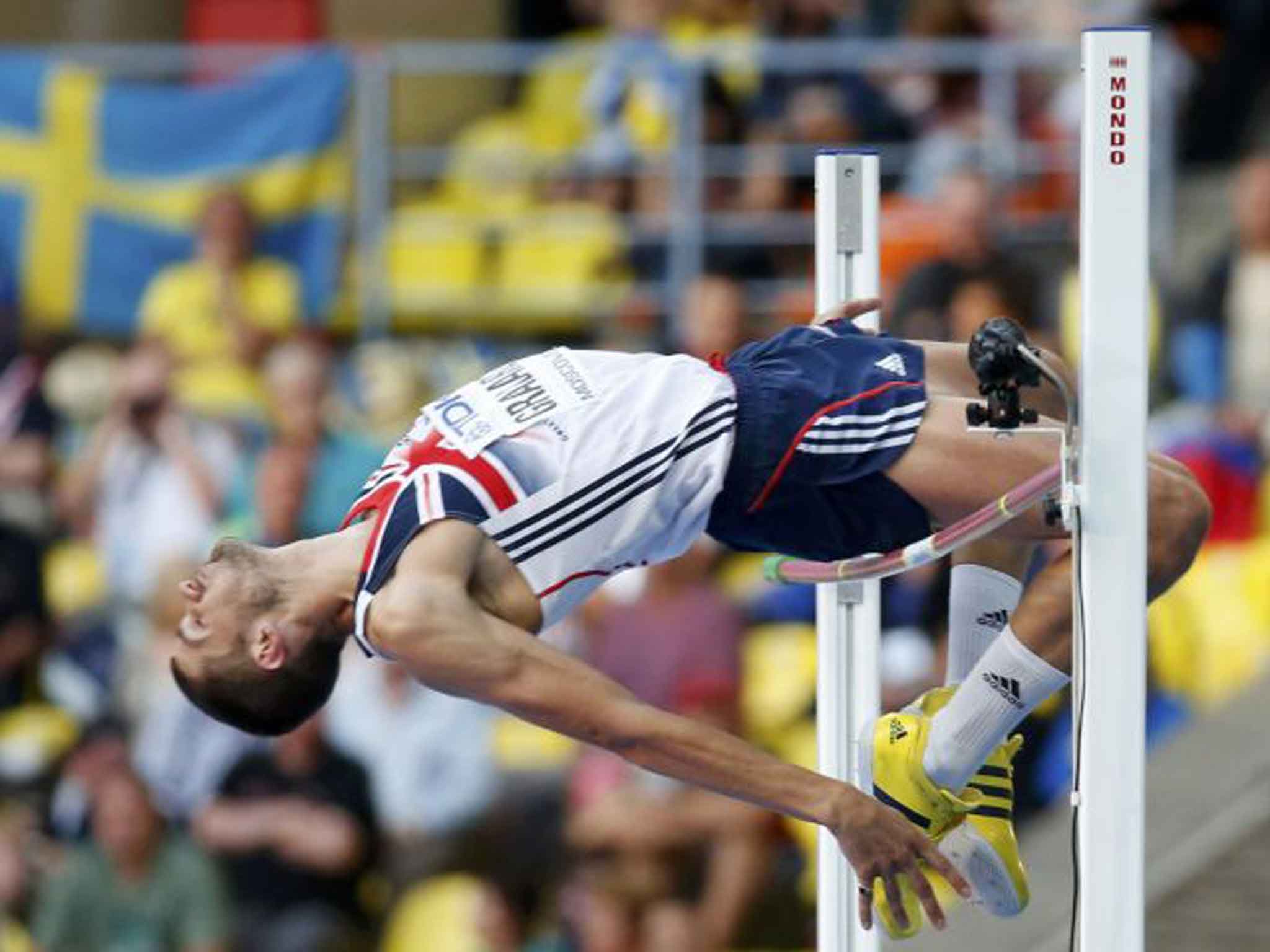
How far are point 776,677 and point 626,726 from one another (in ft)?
13.3

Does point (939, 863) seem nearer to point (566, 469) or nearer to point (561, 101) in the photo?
point (566, 469)

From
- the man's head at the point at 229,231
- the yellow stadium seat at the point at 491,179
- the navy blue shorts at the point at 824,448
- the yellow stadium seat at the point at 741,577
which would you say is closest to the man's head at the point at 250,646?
the navy blue shorts at the point at 824,448

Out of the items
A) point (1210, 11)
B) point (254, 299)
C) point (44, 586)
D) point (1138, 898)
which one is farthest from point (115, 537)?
point (1138, 898)

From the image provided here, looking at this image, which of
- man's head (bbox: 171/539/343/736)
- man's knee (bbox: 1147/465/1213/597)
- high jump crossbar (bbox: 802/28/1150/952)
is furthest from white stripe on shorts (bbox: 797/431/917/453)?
man's head (bbox: 171/539/343/736)

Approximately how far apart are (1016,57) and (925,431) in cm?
505

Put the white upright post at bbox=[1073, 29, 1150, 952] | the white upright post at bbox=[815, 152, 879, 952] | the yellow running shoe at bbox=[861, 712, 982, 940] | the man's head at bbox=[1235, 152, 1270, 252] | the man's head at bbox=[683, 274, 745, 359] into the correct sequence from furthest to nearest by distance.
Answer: the man's head at bbox=[683, 274, 745, 359]
the man's head at bbox=[1235, 152, 1270, 252]
the white upright post at bbox=[815, 152, 879, 952]
the yellow running shoe at bbox=[861, 712, 982, 940]
the white upright post at bbox=[1073, 29, 1150, 952]

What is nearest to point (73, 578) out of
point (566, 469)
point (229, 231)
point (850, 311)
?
point (229, 231)

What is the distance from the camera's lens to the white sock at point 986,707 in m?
5.51

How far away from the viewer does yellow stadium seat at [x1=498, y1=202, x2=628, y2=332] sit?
10367 millimetres

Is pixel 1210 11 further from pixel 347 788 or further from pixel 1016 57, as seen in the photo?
pixel 347 788

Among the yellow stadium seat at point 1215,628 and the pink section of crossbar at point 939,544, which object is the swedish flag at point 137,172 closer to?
the yellow stadium seat at point 1215,628

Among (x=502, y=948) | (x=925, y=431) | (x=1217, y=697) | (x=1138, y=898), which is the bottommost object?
(x=502, y=948)

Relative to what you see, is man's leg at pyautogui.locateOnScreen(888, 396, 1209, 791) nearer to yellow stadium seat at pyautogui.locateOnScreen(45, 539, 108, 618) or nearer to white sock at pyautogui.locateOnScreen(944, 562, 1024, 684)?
white sock at pyautogui.locateOnScreen(944, 562, 1024, 684)

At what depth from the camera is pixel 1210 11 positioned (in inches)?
452
